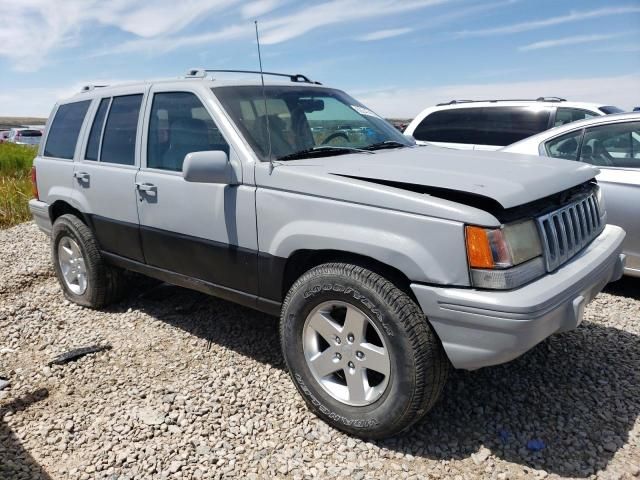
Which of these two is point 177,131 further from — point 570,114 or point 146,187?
point 570,114

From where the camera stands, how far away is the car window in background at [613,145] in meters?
4.60

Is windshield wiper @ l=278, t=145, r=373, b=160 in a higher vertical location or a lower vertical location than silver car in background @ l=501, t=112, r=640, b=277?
higher


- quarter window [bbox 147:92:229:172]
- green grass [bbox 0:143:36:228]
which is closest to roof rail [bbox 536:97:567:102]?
quarter window [bbox 147:92:229:172]

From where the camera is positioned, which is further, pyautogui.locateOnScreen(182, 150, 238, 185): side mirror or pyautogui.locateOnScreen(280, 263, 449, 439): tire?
pyautogui.locateOnScreen(182, 150, 238, 185): side mirror

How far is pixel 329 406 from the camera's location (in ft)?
9.53

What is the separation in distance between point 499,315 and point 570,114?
5455 mm

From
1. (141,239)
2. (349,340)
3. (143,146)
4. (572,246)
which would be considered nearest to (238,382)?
(349,340)

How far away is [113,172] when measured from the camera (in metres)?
4.06

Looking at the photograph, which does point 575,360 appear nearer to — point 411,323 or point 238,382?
point 411,323

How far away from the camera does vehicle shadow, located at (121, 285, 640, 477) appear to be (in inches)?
107

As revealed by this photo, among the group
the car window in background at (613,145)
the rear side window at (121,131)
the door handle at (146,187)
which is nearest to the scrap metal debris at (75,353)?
the door handle at (146,187)

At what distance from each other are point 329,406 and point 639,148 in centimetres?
360

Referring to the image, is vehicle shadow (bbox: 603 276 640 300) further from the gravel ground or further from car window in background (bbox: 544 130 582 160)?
car window in background (bbox: 544 130 582 160)

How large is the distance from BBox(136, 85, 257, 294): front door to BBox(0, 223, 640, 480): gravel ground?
2.24 ft
